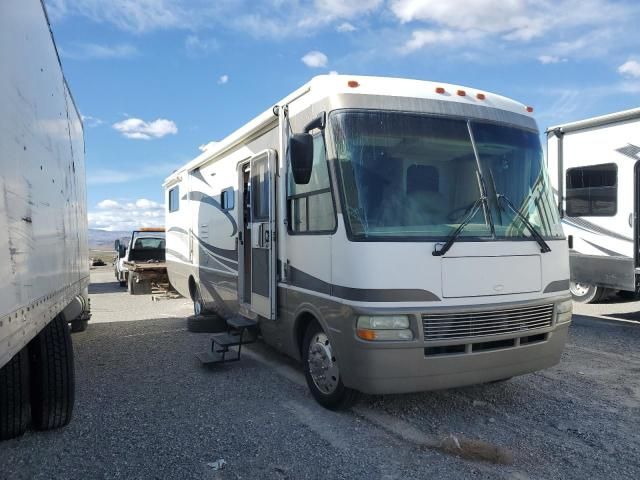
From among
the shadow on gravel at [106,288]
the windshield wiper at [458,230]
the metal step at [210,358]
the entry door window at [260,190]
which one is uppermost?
the entry door window at [260,190]

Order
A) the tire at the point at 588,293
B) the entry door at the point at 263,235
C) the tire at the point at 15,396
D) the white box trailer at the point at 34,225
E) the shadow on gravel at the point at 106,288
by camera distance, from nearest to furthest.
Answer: the white box trailer at the point at 34,225 → the tire at the point at 15,396 → the entry door at the point at 263,235 → the tire at the point at 588,293 → the shadow on gravel at the point at 106,288

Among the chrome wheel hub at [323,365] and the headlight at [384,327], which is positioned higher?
the headlight at [384,327]

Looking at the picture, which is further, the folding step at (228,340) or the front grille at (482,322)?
the folding step at (228,340)

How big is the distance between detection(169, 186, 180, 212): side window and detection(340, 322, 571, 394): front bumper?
268 inches

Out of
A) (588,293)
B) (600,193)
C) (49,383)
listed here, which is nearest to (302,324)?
(49,383)

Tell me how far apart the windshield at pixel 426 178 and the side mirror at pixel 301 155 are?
0.24 meters

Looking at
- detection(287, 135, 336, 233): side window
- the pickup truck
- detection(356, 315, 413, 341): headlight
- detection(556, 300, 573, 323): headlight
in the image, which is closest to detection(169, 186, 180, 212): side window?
the pickup truck

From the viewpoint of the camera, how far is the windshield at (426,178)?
12.9ft

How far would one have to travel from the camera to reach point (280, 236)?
4.98m

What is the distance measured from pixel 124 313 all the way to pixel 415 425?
7674 mm

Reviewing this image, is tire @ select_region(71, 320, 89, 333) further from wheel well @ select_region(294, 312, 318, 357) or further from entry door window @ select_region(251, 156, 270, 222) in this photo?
wheel well @ select_region(294, 312, 318, 357)

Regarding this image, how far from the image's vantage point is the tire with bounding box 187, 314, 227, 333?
306 inches

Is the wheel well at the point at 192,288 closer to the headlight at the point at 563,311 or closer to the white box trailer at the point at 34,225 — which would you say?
the white box trailer at the point at 34,225

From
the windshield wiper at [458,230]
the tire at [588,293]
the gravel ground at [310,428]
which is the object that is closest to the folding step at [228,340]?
the gravel ground at [310,428]
